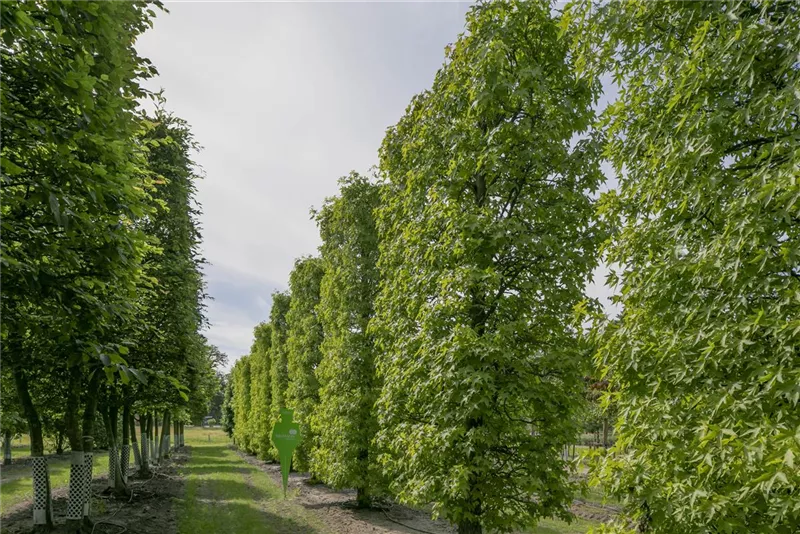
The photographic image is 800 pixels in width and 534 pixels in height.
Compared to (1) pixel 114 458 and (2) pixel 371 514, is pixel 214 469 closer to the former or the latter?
(1) pixel 114 458

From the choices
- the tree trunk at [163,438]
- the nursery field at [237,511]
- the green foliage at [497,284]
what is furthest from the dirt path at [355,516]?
the tree trunk at [163,438]

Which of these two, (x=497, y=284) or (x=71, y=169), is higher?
(x=71, y=169)

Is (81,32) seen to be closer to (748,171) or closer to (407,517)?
(748,171)

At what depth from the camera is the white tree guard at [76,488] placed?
10.7 m

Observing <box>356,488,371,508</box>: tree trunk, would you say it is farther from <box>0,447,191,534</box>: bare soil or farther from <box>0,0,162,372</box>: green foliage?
<box>0,0,162,372</box>: green foliage

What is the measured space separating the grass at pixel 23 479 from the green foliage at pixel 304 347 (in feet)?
32.4

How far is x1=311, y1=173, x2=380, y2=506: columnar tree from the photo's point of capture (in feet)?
50.3

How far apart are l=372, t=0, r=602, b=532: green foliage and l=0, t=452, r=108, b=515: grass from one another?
14517 millimetres

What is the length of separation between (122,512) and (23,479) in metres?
12.0

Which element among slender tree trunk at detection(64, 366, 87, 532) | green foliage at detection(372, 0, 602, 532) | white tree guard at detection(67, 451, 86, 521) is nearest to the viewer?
green foliage at detection(372, 0, 602, 532)

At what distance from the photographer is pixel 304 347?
2328 centimetres

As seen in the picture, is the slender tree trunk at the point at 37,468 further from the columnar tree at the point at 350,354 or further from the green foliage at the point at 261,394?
the green foliage at the point at 261,394

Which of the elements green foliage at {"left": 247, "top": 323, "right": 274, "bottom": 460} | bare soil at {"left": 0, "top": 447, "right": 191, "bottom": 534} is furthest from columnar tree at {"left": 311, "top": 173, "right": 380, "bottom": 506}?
green foliage at {"left": 247, "top": 323, "right": 274, "bottom": 460}

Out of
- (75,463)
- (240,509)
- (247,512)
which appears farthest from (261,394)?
(75,463)
